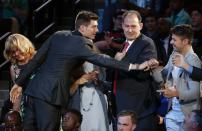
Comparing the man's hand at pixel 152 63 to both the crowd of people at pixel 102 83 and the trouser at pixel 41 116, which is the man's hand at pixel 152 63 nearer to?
the crowd of people at pixel 102 83

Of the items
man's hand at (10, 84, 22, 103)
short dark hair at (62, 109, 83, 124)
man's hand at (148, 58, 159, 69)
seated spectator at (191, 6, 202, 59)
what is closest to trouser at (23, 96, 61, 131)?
man's hand at (10, 84, 22, 103)

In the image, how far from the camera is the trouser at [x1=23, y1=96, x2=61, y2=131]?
8367 millimetres

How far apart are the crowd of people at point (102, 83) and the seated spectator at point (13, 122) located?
0.4 inches

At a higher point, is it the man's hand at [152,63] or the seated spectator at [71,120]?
the man's hand at [152,63]

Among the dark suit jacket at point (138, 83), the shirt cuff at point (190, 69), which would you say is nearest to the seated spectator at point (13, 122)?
the dark suit jacket at point (138, 83)

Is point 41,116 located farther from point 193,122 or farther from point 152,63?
point 193,122

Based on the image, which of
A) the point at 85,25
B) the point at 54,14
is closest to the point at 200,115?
the point at 85,25

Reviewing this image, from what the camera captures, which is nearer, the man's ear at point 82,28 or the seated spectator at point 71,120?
the seated spectator at point 71,120

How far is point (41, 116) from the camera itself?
330 inches

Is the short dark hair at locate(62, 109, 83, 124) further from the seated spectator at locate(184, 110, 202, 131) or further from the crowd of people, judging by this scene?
the seated spectator at locate(184, 110, 202, 131)

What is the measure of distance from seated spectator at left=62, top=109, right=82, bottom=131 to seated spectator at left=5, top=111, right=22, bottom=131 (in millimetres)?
722

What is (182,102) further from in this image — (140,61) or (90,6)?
(90,6)

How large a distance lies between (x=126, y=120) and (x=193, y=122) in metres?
0.71

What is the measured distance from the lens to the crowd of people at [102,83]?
807cm
